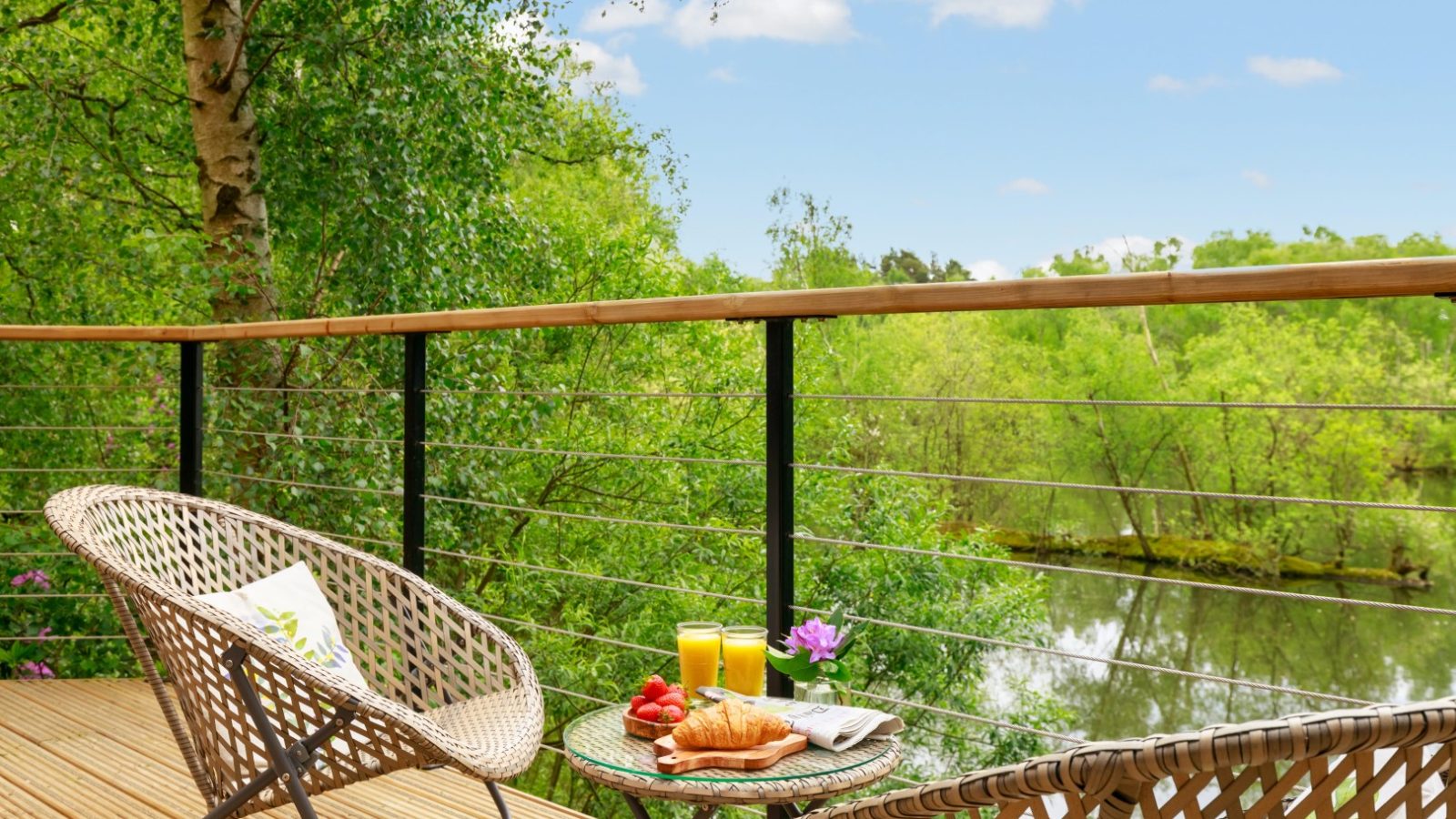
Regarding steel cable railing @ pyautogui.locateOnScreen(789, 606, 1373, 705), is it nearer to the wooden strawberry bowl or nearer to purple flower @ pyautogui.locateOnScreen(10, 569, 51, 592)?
the wooden strawberry bowl

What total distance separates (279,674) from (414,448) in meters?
1.08

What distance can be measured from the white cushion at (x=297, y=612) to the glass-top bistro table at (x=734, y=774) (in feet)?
1.95

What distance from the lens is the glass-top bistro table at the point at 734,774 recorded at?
1328 mm

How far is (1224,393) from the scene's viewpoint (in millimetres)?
17344

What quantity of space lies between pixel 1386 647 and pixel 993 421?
5010mm

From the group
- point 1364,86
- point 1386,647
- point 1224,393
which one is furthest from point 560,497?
point 1364,86

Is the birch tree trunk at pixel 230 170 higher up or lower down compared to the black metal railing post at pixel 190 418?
higher up

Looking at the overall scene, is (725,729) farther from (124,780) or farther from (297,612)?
(124,780)

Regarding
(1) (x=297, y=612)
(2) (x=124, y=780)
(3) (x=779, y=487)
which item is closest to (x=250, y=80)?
(2) (x=124, y=780)

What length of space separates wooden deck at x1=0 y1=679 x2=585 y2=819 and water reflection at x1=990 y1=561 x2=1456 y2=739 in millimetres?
10509

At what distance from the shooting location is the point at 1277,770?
731mm

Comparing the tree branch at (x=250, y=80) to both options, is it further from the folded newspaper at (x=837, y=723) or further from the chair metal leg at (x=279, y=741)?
the folded newspaper at (x=837, y=723)

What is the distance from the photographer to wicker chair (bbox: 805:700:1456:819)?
0.68m

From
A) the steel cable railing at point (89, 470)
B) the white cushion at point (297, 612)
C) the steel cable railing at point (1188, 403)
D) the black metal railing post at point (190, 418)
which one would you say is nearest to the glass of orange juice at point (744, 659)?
the steel cable railing at point (1188, 403)
